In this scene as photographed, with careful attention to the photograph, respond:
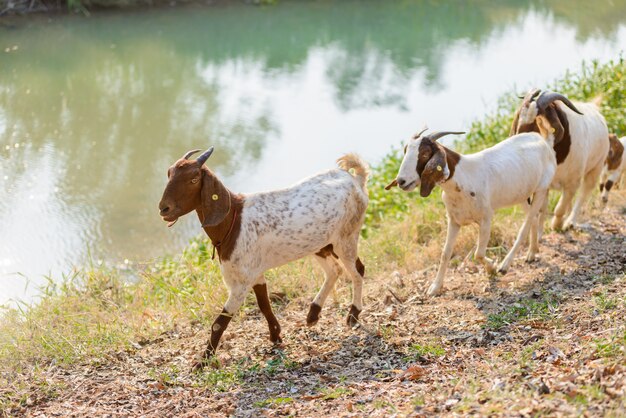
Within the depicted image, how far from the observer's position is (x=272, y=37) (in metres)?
21.3

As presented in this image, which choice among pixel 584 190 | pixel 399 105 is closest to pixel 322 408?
pixel 584 190

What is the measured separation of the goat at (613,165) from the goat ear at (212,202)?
5.12 metres

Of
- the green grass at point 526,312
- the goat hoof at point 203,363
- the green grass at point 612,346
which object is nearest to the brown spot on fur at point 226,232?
the goat hoof at point 203,363

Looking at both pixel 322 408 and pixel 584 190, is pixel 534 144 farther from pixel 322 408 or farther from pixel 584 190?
pixel 322 408

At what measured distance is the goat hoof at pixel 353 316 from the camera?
6.83m

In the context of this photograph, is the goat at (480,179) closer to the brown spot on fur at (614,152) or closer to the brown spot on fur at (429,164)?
the brown spot on fur at (429,164)

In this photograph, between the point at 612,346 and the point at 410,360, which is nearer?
the point at 612,346

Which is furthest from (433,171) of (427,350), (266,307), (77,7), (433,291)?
(77,7)

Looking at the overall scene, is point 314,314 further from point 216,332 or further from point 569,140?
point 569,140

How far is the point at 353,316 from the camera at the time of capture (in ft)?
22.5

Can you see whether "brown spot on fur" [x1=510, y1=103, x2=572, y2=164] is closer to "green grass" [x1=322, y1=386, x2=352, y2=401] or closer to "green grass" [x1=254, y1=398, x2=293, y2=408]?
"green grass" [x1=322, y1=386, x2=352, y2=401]

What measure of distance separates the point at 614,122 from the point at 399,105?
5717mm


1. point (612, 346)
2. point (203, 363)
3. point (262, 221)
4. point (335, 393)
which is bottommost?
point (203, 363)

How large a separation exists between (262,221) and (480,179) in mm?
1988
